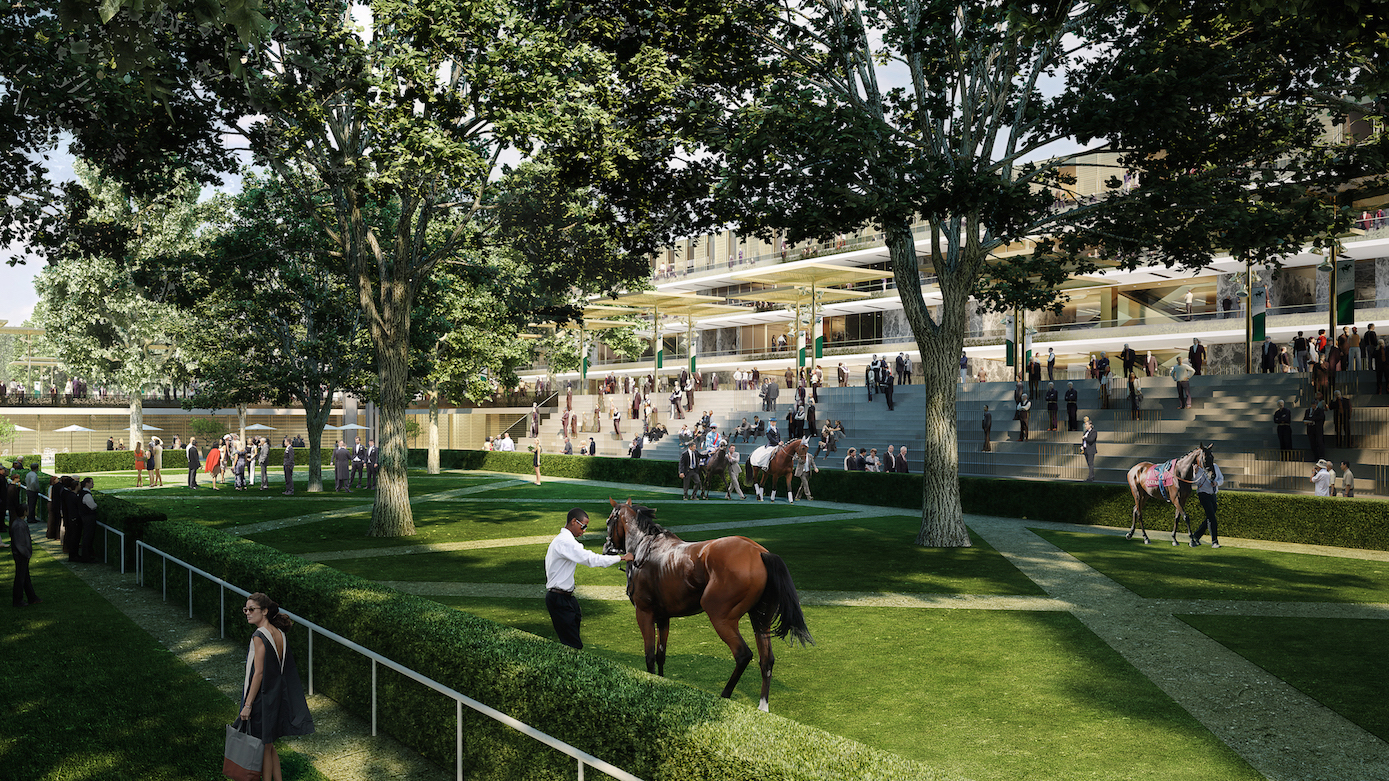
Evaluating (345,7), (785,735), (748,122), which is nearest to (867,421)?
(748,122)

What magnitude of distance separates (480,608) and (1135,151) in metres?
12.9

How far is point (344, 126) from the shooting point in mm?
18797

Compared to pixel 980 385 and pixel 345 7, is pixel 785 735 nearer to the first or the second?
pixel 345 7

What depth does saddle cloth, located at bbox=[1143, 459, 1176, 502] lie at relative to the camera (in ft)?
55.5

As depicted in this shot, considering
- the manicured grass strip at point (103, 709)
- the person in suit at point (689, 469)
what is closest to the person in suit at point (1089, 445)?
the person in suit at point (689, 469)

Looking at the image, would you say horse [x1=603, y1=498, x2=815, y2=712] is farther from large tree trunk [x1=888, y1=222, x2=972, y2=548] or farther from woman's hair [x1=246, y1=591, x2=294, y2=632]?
large tree trunk [x1=888, y1=222, x2=972, y2=548]

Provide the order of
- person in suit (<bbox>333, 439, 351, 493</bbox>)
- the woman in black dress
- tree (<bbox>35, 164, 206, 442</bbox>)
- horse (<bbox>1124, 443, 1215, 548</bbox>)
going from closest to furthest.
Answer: the woman in black dress, horse (<bbox>1124, 443, 1215, 548</bbox>), person in suit (<bbox>333, 439, 351, 493</bbox>), tree (<bbox>35, 164, 206, 442</bbox>)

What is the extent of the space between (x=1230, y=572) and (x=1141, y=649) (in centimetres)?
593

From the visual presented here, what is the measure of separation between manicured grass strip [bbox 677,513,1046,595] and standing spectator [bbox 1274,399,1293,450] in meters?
9.57

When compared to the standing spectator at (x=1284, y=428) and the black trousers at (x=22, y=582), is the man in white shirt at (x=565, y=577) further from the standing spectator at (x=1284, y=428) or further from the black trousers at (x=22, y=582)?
the standing spectator at (x=1284, y=428)

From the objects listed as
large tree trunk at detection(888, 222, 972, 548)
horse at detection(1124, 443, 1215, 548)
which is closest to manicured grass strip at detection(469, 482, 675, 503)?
large tree trunk at detection(888, 222, 972, 548)

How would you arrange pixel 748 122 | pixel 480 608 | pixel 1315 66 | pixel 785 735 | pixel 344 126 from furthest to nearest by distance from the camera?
pixel 344 126
pixel 748 122
pixel 1315 66
pixel 480 608
pixel 785 735

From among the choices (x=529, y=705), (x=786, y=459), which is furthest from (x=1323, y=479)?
(x=529, y=705)

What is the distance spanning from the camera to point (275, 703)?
19.7ft
